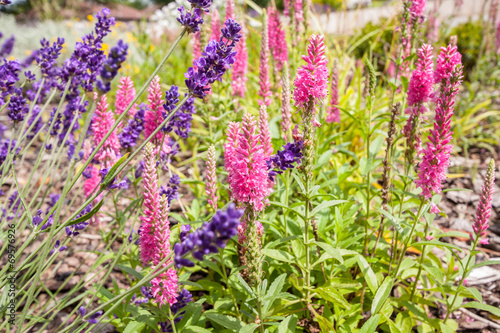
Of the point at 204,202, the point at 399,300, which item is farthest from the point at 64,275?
the point at 399,300

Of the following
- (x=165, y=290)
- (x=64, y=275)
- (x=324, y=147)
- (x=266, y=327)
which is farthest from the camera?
(x=64, y=275)

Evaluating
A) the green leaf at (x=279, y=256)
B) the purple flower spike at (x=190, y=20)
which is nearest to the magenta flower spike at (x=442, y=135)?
the green leaf at (x=279, y=256)

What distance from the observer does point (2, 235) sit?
6.35 feet

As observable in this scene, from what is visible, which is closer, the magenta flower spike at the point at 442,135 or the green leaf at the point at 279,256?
the magenta flower spike at the point at 442,135

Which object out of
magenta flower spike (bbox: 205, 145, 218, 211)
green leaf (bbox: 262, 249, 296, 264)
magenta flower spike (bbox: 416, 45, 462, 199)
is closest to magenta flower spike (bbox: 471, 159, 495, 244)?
magenta flower spike (bbox: 416, 45, 462, 199)

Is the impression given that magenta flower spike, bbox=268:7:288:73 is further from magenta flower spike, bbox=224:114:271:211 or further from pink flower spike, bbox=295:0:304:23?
magenta flower spike, bbox=224:114:271:211

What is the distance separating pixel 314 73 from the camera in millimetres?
1803

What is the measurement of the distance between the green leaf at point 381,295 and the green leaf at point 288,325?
0.41 meters

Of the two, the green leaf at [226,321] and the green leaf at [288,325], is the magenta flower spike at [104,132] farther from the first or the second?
the green leaf at [288,325]

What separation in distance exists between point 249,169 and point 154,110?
856mm

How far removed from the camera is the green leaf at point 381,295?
1945 mm

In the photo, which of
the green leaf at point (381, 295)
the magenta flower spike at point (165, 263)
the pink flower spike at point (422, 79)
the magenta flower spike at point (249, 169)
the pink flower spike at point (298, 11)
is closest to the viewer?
the magenta flower spike at point (249, 169)

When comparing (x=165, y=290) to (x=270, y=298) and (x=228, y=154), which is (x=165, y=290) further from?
(x=228, y=154)

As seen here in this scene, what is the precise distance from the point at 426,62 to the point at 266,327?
1.68 m
